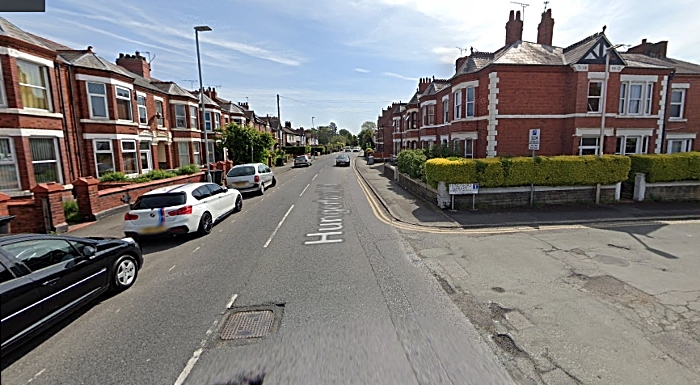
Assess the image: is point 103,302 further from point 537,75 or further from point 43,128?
point 537,75

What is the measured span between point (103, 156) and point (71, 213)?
6.51 metres

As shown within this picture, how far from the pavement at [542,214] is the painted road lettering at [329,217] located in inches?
74.0

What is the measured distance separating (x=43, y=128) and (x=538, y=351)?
1709 cm

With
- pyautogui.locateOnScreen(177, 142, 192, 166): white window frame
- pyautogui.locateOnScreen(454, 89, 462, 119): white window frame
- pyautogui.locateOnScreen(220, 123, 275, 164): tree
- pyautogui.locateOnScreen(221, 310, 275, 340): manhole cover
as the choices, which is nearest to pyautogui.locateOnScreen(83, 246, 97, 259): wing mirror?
pyautogui.locateOnScreen(221, 310, 275, 340): manhole cover

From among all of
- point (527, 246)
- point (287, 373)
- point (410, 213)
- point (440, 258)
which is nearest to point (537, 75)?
point (410, 213)

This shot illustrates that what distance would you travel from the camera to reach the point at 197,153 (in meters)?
A: 25.3

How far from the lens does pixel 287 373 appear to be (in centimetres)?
313

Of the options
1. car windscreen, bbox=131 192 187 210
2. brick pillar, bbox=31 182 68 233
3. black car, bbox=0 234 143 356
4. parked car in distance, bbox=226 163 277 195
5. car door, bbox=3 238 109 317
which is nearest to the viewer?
black car, bbox=0 234 143 356

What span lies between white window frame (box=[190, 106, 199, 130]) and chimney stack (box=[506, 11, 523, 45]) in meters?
22.9

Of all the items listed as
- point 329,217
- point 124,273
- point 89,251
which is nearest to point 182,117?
point 329,217

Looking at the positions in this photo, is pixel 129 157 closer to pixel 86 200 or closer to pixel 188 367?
pixel 86 200

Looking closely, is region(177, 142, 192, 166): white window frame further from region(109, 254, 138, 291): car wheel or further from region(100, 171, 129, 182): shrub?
region(109, 254, 138, 291): car wheel

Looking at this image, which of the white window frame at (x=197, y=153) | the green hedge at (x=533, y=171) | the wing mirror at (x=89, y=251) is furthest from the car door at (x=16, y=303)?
the white window frame at (x=197, y=153)

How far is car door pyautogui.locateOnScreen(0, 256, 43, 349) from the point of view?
3.26 metres
